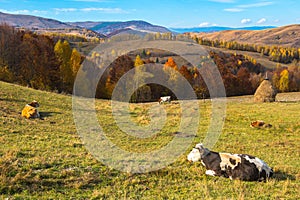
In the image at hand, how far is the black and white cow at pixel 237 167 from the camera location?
9.04 meters

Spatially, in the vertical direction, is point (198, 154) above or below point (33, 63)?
below

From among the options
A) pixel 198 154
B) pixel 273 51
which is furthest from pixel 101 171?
pixel 273 51

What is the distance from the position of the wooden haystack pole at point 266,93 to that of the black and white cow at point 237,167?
2381cm

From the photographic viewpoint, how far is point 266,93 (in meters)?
31.3

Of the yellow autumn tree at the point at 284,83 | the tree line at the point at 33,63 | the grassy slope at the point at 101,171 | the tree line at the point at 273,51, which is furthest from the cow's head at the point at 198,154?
the tree line at the point at 273,51

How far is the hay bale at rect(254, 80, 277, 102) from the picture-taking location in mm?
31062

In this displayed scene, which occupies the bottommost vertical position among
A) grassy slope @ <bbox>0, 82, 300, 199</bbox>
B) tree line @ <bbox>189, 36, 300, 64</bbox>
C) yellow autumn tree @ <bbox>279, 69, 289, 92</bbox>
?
yellow autumn tree @ <bbox>279, 69, 289, 92</bbox>

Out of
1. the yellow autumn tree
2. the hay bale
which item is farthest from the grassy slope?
the yellow autumn tree

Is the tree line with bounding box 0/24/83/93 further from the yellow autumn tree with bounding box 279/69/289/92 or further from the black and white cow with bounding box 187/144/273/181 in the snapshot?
the yellow autumn tree with bounding box 279/69/289/92

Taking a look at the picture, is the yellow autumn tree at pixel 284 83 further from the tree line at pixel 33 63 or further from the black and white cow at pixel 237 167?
the black and white cow at pixel 237 167

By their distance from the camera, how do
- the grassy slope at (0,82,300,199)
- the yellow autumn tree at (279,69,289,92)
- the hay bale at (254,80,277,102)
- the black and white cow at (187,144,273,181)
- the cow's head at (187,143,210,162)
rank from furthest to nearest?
the yellow autumn tree at (279,69,289,92) → the hay bale at (254,80,277,102) → the cow's head at (187,143,210,162) → the black and white cow at (187,144,273,181) → the grassy slope at (0,82,300,199)

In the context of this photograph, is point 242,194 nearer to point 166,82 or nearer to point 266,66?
point 166,82

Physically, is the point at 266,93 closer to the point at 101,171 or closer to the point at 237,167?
the point at 237,167

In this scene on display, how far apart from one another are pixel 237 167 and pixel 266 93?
80.5 feet
